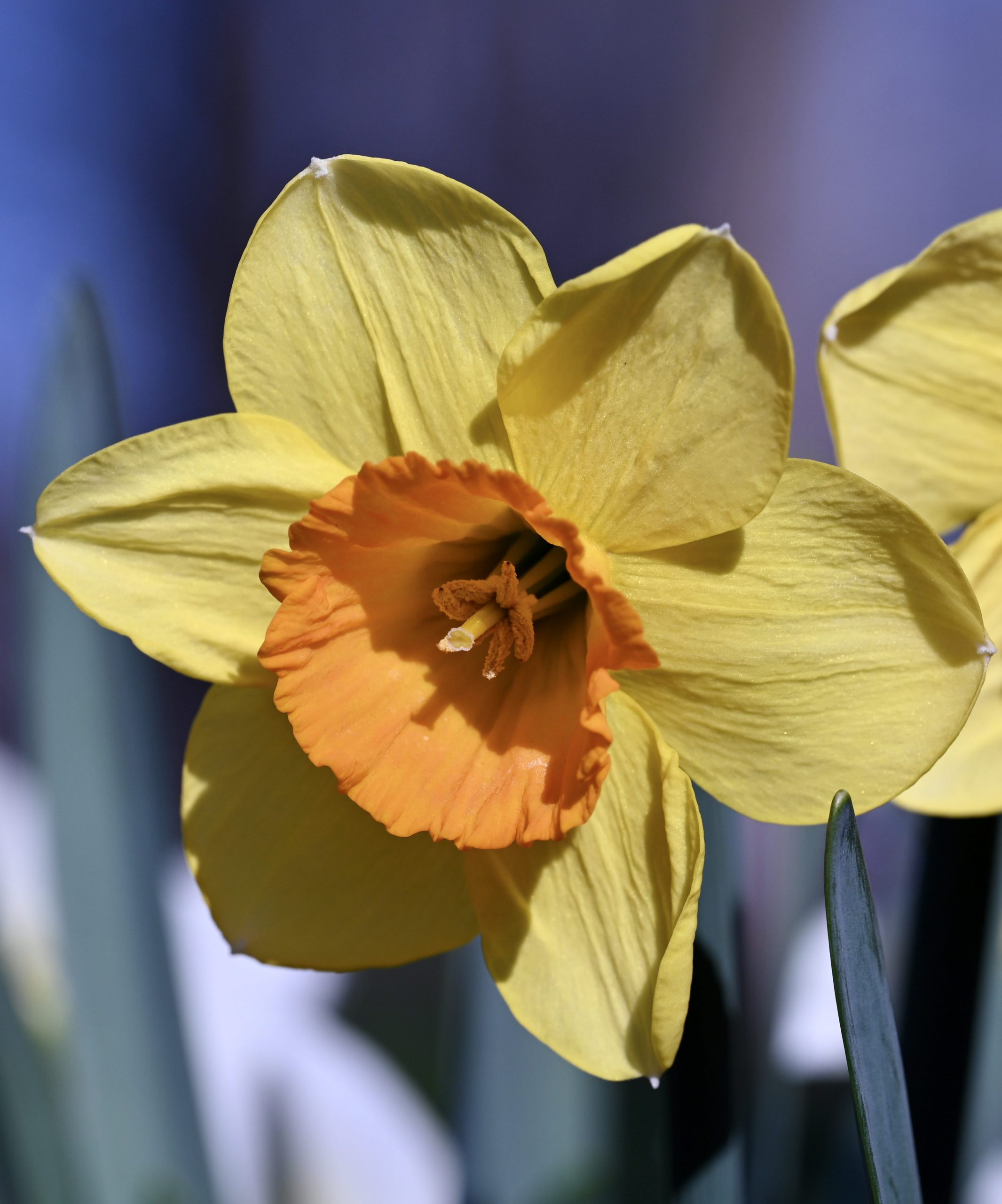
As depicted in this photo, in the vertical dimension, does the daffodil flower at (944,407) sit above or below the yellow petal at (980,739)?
above

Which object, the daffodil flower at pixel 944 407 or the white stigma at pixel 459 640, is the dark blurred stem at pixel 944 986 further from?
the white stigma at pixel 459 640

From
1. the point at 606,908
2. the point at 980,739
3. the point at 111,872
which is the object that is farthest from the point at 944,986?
the point at 111,872

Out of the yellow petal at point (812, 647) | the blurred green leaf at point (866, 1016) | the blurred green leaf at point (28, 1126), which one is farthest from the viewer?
the blurred green leaf at point (28, 1126)

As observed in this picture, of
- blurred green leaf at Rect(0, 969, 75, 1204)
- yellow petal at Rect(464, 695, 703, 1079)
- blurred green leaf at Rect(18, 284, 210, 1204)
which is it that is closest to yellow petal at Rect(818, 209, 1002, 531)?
yellow petal at Rect(464, 695, 703, 1079)

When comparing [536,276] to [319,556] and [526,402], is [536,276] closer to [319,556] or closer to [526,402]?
[526,402]

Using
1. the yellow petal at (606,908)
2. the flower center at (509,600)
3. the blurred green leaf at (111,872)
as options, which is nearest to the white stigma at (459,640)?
the flower center at (509,600)

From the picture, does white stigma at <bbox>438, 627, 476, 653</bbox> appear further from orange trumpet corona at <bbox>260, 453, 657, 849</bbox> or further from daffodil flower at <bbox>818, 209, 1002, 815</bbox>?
daffodil flower at <bbox>818, 209, 1002, 815</bbox>
